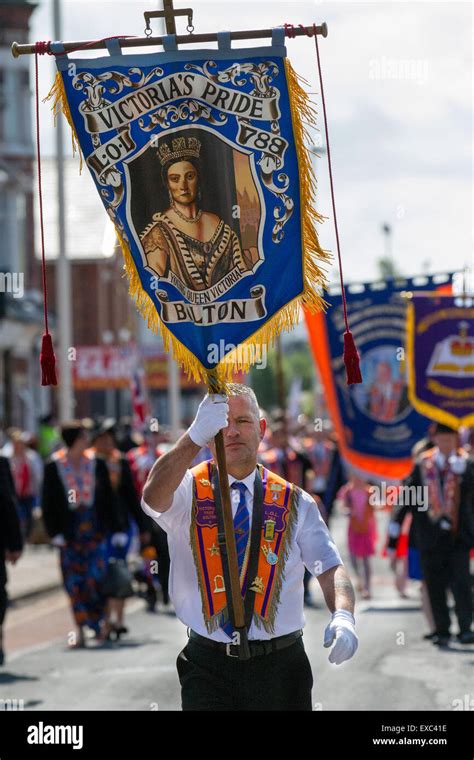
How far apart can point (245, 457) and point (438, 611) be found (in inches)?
292

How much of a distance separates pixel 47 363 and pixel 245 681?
1558 millimetres

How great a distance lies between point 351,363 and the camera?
266 inches

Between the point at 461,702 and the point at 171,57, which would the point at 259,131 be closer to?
the point at 171,57

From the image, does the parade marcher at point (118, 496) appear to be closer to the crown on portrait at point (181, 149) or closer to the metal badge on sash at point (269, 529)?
the crown on portrait at point (181, 149)

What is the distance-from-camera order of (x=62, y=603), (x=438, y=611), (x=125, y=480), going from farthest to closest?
(x=62, y=603)
(x=125, y=480)
(x=438, y=611)

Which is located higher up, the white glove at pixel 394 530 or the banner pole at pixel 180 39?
the banner pole at pixel 180 39

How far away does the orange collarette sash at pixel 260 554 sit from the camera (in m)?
6.30

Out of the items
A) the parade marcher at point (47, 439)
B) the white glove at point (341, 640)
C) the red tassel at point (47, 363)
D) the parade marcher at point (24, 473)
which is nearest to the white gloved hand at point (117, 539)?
the red tassel at point (47, 363)

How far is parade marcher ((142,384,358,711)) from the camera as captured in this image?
6219 mm

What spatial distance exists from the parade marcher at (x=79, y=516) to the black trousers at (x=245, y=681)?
7856 millimetres

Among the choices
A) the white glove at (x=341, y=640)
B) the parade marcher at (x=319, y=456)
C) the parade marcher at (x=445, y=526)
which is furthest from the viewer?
the parade marcher at (x=319, y=456)

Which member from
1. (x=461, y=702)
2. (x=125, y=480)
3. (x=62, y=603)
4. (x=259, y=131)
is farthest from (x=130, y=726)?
(x=62, y=603)

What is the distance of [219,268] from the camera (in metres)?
6.64

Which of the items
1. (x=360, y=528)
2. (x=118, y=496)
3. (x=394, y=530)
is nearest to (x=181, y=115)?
(x=118, y=496)
